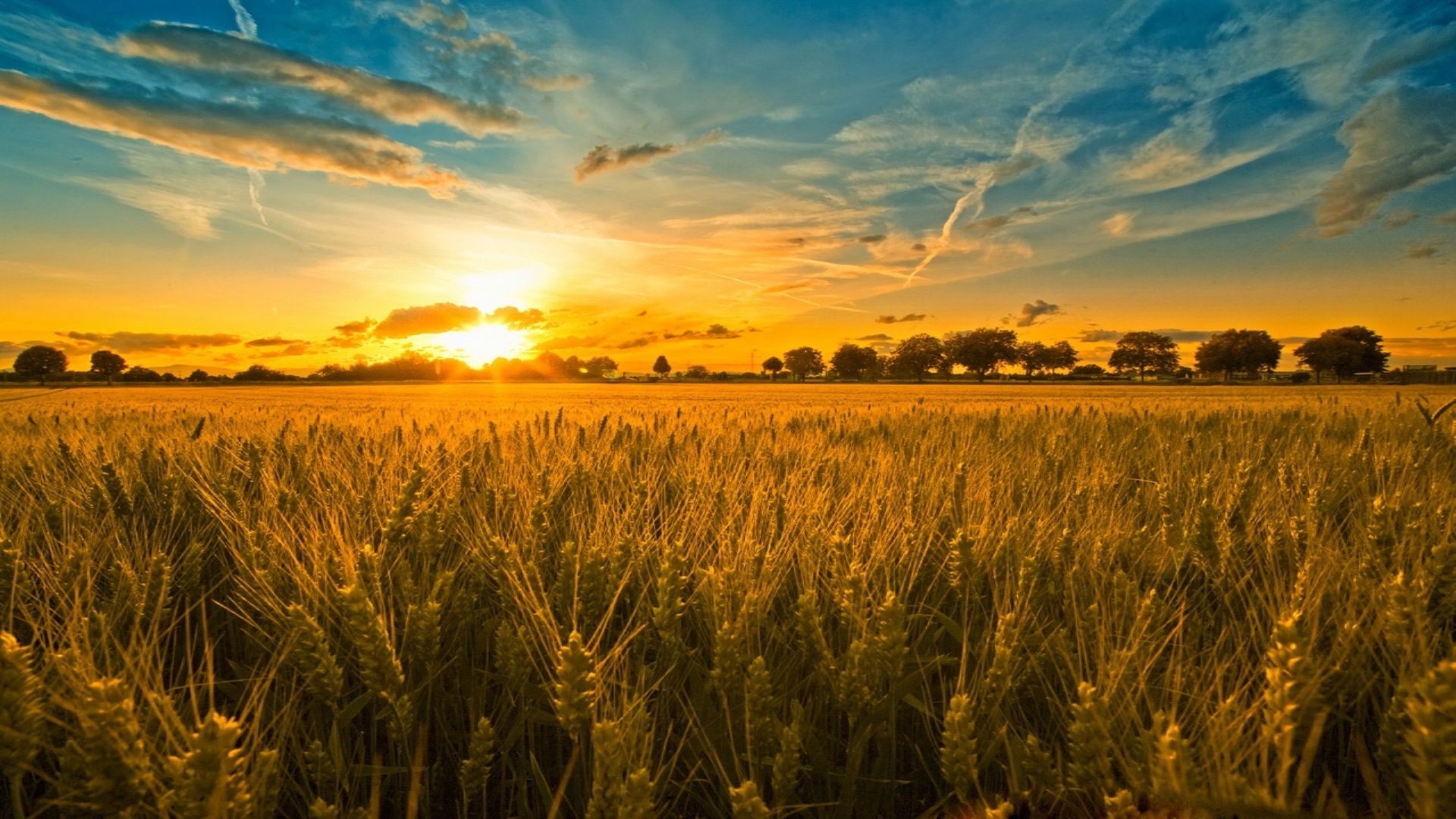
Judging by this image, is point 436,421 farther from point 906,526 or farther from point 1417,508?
point 1417,508

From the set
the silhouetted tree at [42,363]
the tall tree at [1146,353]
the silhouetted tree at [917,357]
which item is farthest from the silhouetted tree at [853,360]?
the silhouetted tree at [42,363]

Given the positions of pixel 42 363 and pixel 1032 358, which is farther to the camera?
pixel 1032 358

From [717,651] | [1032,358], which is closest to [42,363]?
[717,651]

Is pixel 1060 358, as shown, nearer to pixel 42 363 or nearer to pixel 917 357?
pixel 917 357

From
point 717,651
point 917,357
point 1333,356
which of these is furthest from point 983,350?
point 717,651

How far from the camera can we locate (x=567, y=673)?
1.14 m

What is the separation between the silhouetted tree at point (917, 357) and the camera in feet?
376

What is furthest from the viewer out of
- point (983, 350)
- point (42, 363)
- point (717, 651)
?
point (983, 350)

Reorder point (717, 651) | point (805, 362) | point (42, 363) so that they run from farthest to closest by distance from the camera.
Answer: point (805, 362)
point (42, 363)
point (717, 651)

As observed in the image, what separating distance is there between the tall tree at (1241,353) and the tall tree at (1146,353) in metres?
6.09

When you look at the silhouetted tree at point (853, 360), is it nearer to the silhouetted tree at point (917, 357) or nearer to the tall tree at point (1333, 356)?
the silhouetted tree at point (917, 357)

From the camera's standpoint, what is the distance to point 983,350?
105 meters

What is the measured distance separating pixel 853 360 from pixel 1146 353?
167ft

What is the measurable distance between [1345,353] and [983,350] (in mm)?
47645
